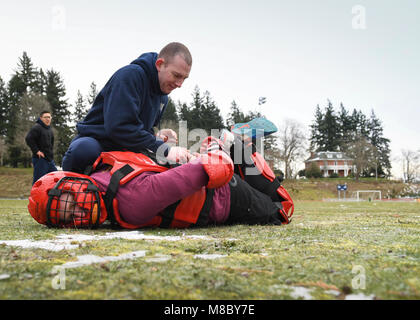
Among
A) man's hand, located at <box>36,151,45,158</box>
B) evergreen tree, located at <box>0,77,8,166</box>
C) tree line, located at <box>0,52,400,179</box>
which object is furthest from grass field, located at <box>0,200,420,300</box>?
evergreen tree, located at <box>0,77,8,166</box>

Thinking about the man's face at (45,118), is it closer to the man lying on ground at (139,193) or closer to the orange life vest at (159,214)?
the man lying on ground at (139,193)

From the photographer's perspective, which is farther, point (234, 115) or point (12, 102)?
point (234, 115)

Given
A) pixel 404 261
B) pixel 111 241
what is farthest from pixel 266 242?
pixel 111 241

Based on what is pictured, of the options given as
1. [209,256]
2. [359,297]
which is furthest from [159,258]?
[359,297]

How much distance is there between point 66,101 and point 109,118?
47.1 metres

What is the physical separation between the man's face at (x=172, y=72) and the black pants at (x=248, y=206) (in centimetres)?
106

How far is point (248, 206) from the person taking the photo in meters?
2.81

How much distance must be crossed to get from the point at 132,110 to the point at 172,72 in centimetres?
55

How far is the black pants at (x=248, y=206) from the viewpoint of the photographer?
9.02ft

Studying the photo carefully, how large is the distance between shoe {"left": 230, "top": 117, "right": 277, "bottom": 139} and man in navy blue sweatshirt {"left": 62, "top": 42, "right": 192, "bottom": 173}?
654 mm

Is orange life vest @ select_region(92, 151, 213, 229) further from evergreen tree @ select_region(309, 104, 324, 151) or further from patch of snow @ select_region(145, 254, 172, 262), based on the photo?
evergreen tree @ select_region(309, 104, 324, 151)

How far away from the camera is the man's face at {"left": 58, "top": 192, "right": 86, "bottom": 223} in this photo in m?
2.32

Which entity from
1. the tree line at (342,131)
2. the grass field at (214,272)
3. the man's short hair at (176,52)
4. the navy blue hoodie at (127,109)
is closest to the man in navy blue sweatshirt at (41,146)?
the navy blue hoodie at (127,109)

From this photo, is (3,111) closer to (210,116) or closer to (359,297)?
(210,116)
